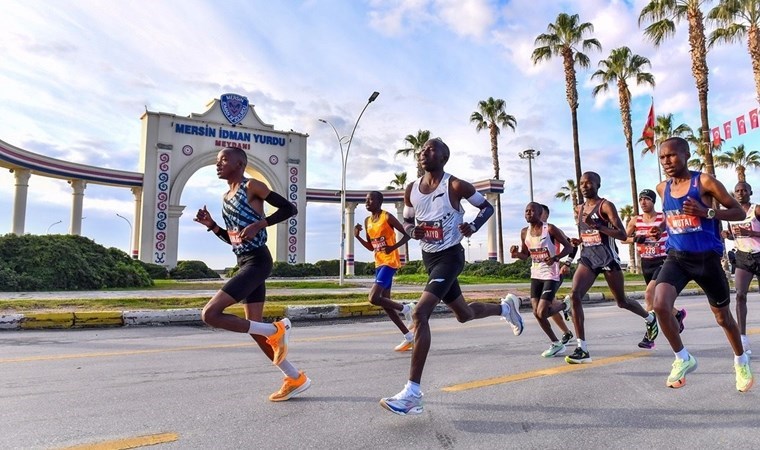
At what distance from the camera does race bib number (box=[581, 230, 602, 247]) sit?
235 inches

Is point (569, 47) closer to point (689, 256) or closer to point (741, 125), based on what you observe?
point (741, 125)

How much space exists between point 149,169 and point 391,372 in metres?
29.1

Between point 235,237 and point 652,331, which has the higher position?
point 235,237

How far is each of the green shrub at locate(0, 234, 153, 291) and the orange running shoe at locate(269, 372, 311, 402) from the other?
16103mm

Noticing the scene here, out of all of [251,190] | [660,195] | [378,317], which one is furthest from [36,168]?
[660,195]

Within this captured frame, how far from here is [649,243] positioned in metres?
7.16

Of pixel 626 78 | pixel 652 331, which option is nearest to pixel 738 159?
A: pixel 626 78

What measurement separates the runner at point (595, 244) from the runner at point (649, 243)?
0.96 m

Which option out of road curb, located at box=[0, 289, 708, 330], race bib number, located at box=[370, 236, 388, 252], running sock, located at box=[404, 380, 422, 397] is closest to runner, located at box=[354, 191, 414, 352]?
race bib number, located at box=[370, 236, 388, 252]

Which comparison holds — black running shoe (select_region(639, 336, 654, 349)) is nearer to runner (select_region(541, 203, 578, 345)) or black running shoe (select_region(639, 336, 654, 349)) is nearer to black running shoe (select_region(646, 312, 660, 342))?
black running shoe (select_region(646, 312, 660, 342))

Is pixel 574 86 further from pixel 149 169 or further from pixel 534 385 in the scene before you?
pixel 534 385

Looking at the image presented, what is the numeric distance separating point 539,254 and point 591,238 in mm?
635

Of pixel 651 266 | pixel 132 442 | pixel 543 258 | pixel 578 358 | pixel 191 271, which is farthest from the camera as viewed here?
pixel 191 271

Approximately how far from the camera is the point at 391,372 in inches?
193
